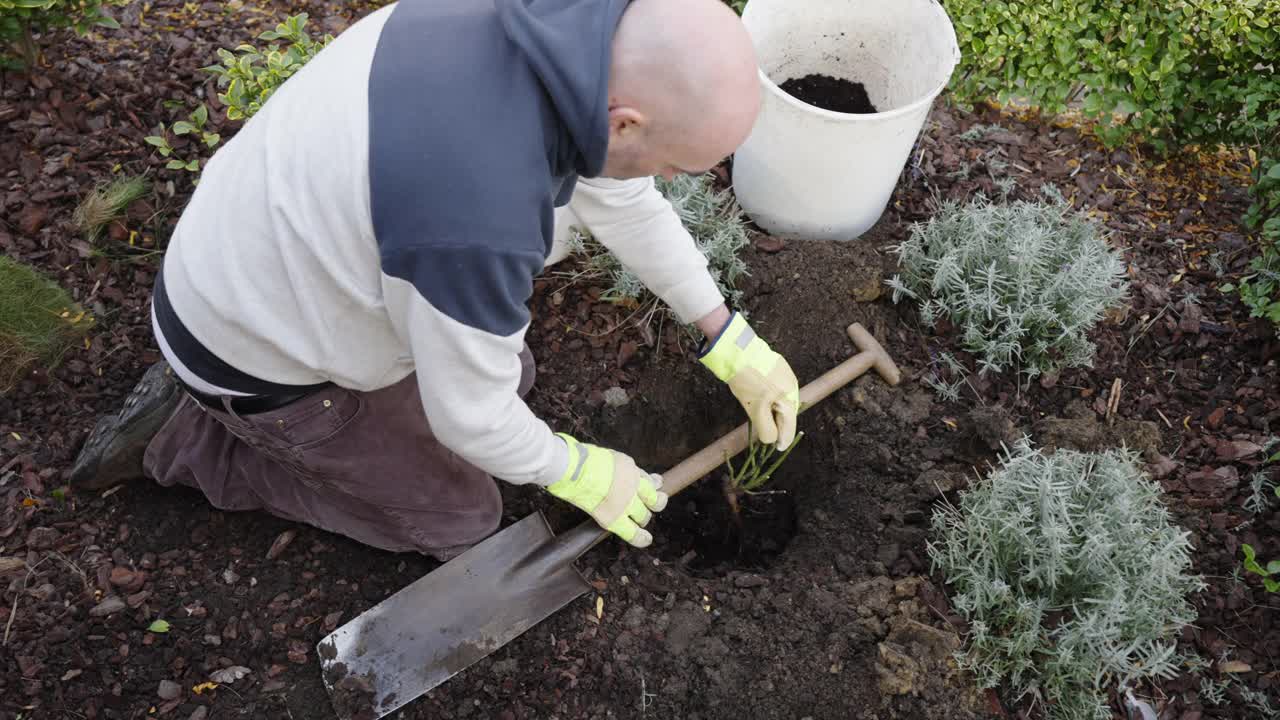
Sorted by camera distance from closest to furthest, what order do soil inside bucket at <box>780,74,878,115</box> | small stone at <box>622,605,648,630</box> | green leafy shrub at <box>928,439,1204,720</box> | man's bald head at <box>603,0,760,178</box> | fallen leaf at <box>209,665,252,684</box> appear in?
man's bald head at <box>603,0,760,178</box>
green leafy shrub at <box>928,439,1204,720</box>
fallen leaf at <box>209,665,252,684</box>
small stone at <box>622,605,648,630</box>
soil inside bucket at <box>780,74,878,115</box>

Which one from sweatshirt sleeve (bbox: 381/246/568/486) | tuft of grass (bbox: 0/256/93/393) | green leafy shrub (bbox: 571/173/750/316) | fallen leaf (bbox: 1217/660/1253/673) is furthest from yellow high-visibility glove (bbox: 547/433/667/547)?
tuft of grass (bbox: 0/256/93/393)

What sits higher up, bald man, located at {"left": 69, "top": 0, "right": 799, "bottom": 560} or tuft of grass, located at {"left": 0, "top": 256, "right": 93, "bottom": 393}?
bald man, located at {"left": 69, "top": 0, "right": 799, "bottom": 560}

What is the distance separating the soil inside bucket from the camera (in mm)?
2918

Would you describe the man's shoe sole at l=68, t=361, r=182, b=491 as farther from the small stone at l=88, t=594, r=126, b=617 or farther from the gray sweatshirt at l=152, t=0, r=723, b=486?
the gray sweatshirt at l=152, t=0, r=723, b=486

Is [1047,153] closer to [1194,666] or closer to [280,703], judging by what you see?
[1194,666]

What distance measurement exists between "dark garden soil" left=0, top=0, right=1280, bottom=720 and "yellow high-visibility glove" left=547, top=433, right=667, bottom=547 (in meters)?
0.20

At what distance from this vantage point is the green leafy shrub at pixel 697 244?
260 cm

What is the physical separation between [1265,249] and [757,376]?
1.73m

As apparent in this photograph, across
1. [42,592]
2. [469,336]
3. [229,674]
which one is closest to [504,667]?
[229,674]

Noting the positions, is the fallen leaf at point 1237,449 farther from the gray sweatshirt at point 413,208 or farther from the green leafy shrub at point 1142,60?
the gray sweatshirt at point 413,208

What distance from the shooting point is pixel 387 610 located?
217cm

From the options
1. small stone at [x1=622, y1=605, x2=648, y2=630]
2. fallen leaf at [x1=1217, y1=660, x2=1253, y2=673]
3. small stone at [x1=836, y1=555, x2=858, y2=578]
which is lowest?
fallen leaf at [x1=1217, y1=660, x2=1253, y2=673]

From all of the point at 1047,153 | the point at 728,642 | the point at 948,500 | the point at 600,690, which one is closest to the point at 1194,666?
the point at 948,500

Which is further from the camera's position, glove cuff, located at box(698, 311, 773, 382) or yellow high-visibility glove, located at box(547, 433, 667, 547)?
glove cuff, located at box(698, 311, 773, 382)
